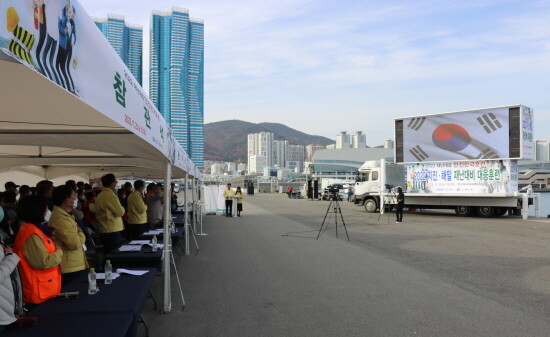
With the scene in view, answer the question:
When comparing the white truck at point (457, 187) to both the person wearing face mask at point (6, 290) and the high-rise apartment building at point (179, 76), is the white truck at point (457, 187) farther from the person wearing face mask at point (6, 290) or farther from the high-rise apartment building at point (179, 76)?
the high-rise apartment building at point (179, 76)

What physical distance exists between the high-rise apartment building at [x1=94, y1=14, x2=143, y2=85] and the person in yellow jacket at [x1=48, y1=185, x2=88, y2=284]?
5178 cm

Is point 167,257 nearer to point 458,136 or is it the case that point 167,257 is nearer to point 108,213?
point 108,213

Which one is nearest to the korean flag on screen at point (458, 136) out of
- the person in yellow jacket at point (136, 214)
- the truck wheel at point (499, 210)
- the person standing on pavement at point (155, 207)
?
the truck wheel at point (499, 210)

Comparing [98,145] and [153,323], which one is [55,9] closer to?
[98,145]

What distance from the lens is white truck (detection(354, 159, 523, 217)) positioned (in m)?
19.0

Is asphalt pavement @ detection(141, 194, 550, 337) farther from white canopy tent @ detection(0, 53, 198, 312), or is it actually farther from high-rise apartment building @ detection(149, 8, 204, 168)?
high-rise apartment building @ detection(149, 8, 204, 168)

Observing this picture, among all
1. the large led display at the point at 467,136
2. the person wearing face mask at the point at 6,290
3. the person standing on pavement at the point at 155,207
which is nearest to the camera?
the person wearing face mask at the point at 6,290

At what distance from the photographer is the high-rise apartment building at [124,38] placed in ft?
175

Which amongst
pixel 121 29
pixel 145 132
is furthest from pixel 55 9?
pixel 121 29

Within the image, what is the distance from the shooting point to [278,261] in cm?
870

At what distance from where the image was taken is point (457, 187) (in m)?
20.3

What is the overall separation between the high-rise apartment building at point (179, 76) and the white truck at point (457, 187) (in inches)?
1624

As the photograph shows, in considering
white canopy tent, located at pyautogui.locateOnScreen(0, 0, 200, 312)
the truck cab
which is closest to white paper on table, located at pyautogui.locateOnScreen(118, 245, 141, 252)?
white canopy tent, located at pyautogui.locateOnScreen(0, 0, 200, 312)

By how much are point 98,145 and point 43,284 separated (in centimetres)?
172
